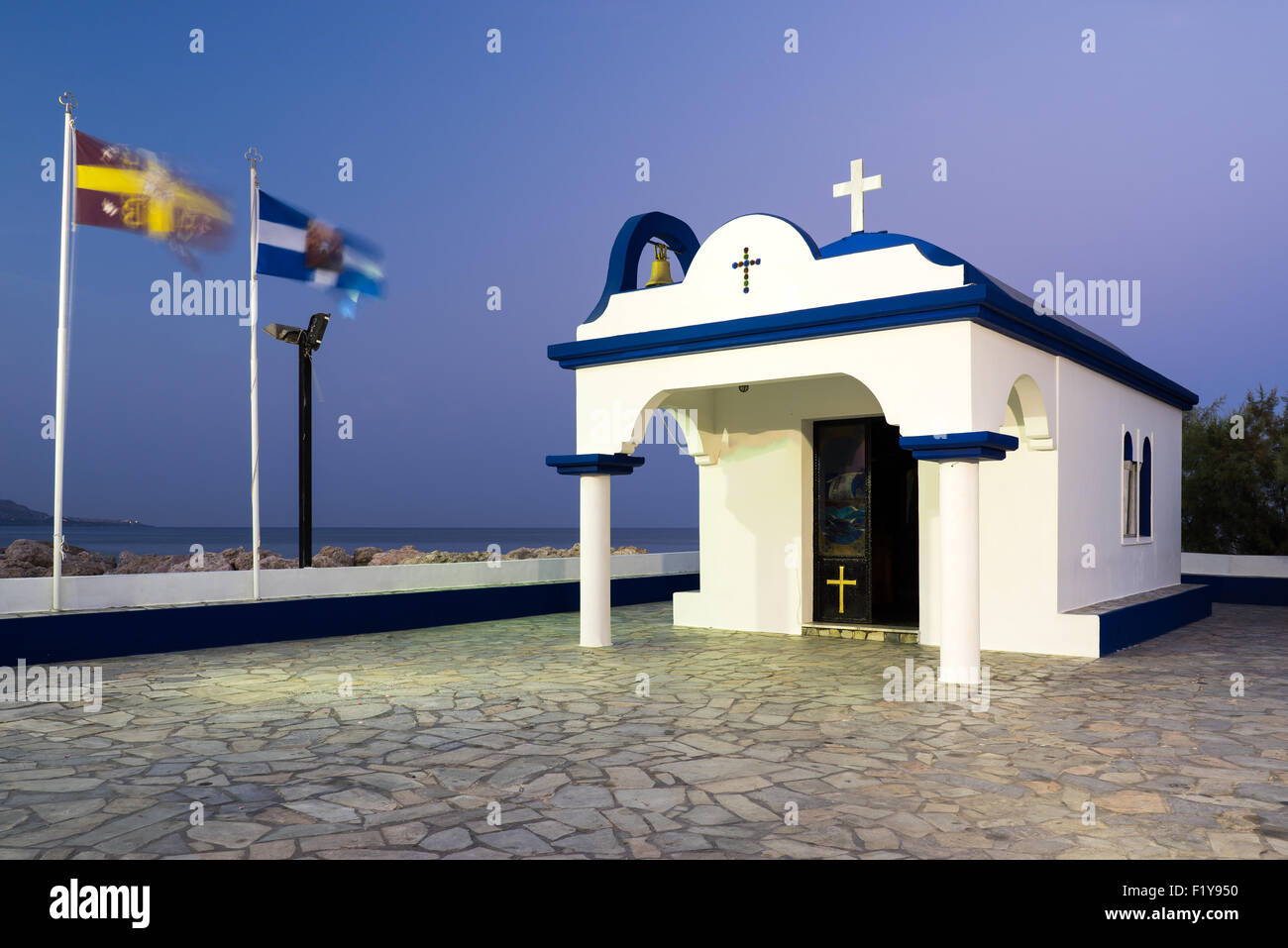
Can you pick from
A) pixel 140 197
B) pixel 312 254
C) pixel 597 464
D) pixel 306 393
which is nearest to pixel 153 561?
pixel 306 393

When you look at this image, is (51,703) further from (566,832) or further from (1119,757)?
(1119,757)

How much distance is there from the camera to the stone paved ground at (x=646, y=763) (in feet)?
13.6

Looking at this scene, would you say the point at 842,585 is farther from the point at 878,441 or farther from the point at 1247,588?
the point at 1247,588

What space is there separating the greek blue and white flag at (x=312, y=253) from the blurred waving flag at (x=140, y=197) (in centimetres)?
82

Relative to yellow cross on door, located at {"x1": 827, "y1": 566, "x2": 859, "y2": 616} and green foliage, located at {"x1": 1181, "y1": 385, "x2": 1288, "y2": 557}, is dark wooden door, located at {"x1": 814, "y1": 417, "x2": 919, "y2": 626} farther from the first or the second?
green foliage, located at {"x1": 1181, "y1": 385, "x2": 1288, "y2": 557}

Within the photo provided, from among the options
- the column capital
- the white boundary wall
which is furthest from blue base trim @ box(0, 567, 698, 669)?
the column capital

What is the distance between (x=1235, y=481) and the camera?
20484 millimetres

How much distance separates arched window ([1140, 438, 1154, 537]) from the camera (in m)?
13.3

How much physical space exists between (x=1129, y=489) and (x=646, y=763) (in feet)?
32.8

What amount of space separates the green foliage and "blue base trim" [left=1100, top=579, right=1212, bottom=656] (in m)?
7.76

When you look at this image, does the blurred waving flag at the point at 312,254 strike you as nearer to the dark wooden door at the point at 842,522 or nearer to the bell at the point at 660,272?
the bell at the point at 660,272

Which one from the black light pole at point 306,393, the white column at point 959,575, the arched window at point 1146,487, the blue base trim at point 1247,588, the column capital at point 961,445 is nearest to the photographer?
the column capital at point 961,445

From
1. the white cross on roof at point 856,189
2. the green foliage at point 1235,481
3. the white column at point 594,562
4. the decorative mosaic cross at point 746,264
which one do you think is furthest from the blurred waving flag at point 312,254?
the green foliage at point 1235,481
